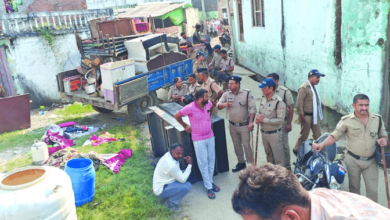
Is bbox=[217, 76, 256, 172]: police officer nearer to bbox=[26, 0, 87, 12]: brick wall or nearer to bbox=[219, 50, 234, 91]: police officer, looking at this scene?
bbox=[219, 50, 234, 91]: police officer

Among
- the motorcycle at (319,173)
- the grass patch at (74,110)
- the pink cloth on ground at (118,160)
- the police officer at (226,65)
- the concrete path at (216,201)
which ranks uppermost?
the police officer at (226,65)

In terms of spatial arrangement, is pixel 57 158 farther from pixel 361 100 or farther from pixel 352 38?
pixel 352 38

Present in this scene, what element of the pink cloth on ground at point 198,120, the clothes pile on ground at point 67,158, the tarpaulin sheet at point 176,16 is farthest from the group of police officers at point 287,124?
the tarpaulin sheet at point 176,16

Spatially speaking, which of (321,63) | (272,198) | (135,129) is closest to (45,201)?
(272,198)

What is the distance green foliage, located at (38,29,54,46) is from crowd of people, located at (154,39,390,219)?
727 centimetres

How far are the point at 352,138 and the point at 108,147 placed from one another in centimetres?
503

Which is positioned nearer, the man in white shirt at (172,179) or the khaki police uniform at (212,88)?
the man in white shirt at (172,179)

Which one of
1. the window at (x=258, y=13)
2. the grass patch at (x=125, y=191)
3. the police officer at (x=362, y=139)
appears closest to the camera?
the police officer at (x=362, y=139)

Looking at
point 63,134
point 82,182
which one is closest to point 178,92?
point 63,134

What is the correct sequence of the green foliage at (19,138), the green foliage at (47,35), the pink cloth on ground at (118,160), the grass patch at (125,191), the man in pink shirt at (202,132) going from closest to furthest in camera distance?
the grass patch at (125,191), the man in pink shirt at (202,132), the pink cloth on ground at (118,160), the green foliage at (19,138), the green foliage at (47,35)

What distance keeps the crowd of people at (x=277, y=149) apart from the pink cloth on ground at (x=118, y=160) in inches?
62.9

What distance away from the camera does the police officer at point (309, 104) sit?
5699mm

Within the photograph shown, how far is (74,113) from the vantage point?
10664mm

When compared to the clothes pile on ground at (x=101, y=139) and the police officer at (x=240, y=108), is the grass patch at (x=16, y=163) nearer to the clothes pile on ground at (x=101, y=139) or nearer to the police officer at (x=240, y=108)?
the clothes pile on ground at (x=101, y=139)
